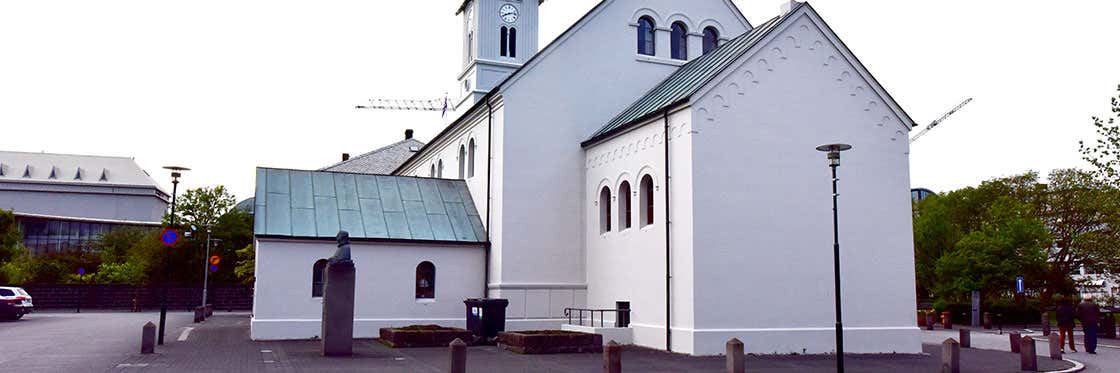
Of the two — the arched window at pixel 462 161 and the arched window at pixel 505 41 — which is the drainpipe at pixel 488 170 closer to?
the arched window at pixel 462 161

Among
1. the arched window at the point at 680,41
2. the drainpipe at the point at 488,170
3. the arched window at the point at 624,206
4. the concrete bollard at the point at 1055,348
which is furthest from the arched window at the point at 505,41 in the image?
the concrete bollard at the point at 1055,348

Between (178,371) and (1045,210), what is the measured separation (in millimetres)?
56343

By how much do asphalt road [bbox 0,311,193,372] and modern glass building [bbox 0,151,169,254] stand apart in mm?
76239

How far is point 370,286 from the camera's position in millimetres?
27438

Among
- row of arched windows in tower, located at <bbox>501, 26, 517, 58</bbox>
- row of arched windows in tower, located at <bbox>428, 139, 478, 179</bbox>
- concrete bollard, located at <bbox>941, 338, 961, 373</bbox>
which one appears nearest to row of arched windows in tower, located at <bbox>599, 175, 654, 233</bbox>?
row of arched windows in tower, located at <bbox>428, 139, 478, 179</bbox>

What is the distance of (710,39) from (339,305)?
16746 millimetres

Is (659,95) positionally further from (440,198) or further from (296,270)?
(296,270)

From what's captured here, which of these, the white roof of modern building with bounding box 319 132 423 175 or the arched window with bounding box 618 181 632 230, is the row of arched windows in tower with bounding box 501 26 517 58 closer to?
the arched window with bounding box 618 181 632 230

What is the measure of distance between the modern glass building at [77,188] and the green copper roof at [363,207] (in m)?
82.1

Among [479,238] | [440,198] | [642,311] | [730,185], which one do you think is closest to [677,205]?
[730,185]

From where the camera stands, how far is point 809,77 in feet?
78.6

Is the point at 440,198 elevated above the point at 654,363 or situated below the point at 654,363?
above

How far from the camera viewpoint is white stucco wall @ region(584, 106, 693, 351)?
2238cm

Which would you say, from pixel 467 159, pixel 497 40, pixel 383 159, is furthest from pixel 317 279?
pixel 383 159
